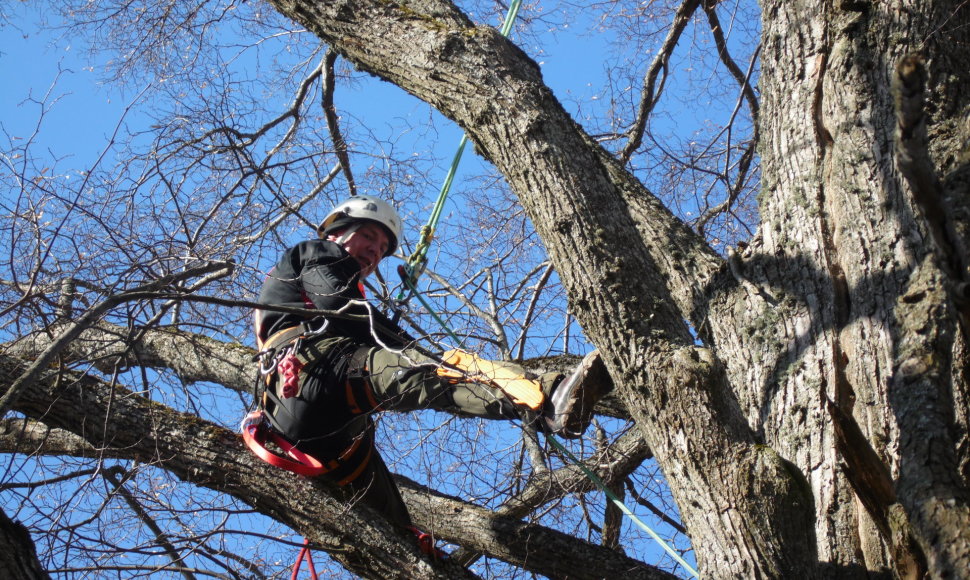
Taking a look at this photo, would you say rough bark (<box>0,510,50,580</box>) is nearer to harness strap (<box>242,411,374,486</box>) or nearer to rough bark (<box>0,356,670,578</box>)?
rough bark (<box>0,356,670,578</box>)

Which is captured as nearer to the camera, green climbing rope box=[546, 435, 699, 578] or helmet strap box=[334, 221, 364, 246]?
green climbing rope box=[546, 435, 699, 578]

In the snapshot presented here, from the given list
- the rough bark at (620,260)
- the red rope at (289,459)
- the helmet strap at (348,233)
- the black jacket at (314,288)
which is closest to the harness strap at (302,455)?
the red rope at (289,459)

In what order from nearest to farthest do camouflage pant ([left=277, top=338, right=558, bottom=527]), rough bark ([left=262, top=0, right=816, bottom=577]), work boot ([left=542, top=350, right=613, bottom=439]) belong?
rough bark ([left=262, top=0, right=816, bottom=577])
work boot ([left=542, top=350, right=613, bottom=439])
camouflage pant ([left=277, top=338, right=558, bottom=527])

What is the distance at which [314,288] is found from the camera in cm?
370

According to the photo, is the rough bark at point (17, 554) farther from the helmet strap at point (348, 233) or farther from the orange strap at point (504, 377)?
the helmet strap at point (348, 233)

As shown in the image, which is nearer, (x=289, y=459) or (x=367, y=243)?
(x=289, y=459)

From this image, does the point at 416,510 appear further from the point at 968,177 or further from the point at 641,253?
the point at 968,177

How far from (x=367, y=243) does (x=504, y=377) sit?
1.45 metres

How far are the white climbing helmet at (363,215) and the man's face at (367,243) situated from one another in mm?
35

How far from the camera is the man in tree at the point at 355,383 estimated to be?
11.0 feet

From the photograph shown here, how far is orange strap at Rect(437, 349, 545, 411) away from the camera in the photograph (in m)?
3.40

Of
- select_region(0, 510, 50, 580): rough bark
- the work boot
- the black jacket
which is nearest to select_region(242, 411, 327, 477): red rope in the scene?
the black jacket

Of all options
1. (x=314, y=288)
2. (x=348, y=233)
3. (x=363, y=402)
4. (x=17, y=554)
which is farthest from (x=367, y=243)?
(x=17, y=554)

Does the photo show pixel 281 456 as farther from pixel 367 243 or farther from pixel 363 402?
pixel 367 243
